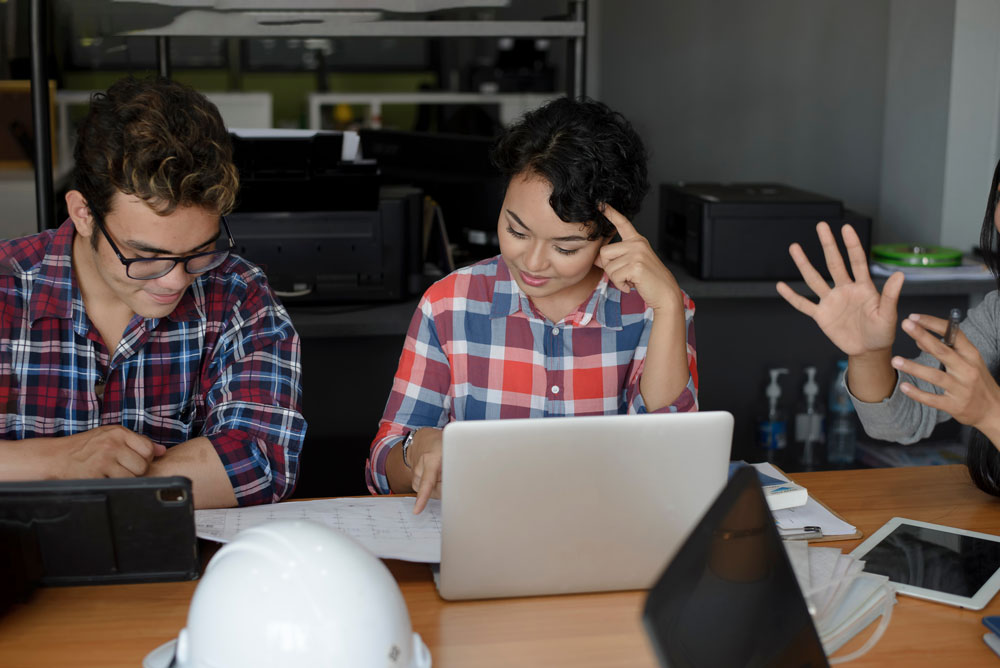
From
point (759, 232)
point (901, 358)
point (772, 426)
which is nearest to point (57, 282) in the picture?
point (901, 358)

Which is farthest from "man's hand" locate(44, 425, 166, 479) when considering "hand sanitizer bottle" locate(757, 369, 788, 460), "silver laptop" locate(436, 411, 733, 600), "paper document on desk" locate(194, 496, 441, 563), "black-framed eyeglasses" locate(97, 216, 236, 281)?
"hand sanitizer bottle" locate(757, 369, 788, 460)

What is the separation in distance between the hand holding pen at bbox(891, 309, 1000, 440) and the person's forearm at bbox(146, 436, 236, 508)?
3.10 feet

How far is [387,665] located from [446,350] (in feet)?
2.75

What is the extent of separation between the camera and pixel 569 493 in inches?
42.8

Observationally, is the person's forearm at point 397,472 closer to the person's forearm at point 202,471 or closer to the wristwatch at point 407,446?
the wristwatch at point 407,446

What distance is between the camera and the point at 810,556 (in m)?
1.26

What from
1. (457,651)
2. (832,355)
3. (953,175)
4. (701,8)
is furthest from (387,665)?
(701,8)

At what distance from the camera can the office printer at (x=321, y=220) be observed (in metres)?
2.29

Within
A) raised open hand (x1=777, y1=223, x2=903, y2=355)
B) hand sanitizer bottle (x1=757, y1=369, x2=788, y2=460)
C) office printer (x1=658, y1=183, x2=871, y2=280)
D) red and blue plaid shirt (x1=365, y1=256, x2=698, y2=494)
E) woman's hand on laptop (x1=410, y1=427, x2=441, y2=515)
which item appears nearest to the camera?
woman's hand on laptop (x1=410, y1=427, x2=441, y2=515)

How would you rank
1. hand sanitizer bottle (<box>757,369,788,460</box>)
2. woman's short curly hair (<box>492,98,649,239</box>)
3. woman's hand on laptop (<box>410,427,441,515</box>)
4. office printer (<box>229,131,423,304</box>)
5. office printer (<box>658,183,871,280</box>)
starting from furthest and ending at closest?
1. hand sanitizer bottle (<box>757,369,788,460</box>)
2. office printer (<box>658,183,871,280</box>)
3. office printer (<box>229,131,423,304</box>)
4. woman's short curly hair (<box>492,98,649,239</box>)
5. woman's hand on laptop (<box>410,427,441,515</box>)

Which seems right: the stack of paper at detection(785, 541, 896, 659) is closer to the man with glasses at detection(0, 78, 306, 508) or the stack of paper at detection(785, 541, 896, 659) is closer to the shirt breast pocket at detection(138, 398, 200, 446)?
the man with glasses at detection(0, 78, 306, 508)

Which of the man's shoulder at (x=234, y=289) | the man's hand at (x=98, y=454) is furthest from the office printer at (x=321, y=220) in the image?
the man's hand at (x=98, y=454)

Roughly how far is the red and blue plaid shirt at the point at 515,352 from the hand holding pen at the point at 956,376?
448 mm

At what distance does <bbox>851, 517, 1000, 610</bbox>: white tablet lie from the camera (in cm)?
120
